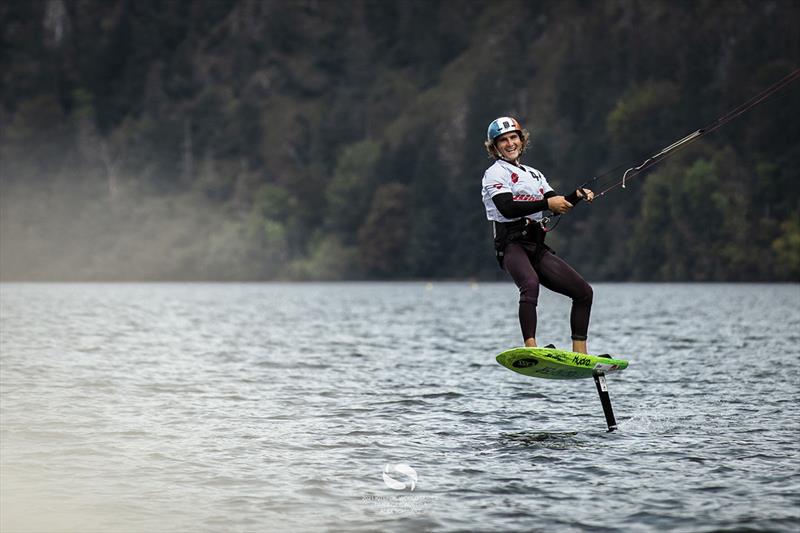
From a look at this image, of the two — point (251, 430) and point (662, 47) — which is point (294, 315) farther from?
point (662, 47)

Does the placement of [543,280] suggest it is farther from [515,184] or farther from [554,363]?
[515,184]

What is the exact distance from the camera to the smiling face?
17.9 metres

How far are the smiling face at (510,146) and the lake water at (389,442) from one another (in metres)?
4.38

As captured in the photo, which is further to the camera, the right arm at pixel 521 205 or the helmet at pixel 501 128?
the helmet at pixel 501 128

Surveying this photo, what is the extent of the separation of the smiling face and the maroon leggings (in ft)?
4.29

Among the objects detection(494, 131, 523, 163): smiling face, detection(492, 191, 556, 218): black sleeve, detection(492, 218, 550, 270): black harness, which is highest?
detection(494, 131, 523, 163): smiling face

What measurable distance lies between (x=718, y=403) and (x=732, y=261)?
125805mm

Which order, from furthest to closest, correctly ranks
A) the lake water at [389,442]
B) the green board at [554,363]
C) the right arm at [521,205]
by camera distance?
the right arm at [521,205]
the green board at [554,363]
the lake water at [389,442]

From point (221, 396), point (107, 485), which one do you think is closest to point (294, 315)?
point (221, 396)

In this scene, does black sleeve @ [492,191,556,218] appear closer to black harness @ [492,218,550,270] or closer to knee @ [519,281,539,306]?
black harness @ [492,218,550,270]

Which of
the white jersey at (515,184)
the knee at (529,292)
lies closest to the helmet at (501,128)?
the white jersey at (515,184)

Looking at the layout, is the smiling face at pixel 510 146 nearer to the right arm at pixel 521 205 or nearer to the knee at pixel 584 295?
the right arm at pixel 521 205

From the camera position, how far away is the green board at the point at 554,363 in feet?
55.8

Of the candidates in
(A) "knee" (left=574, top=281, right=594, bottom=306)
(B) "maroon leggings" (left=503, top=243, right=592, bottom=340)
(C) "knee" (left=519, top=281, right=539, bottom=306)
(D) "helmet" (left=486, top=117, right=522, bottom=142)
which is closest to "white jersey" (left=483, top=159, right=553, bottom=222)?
(D) "helmet" (left=486, top=117, right=522, bottom=142)
